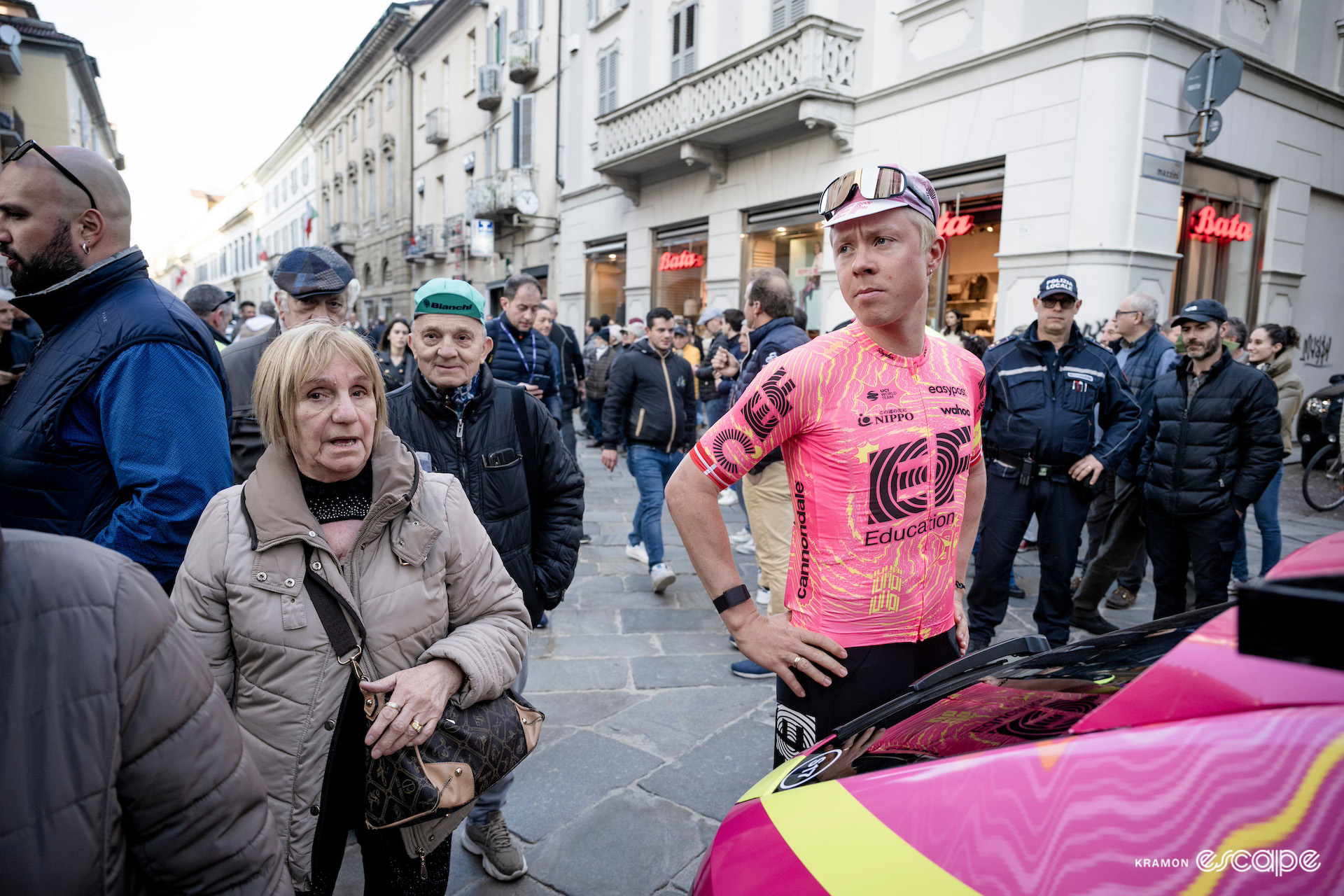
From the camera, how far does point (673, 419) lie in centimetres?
613

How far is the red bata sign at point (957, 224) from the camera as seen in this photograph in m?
10.3

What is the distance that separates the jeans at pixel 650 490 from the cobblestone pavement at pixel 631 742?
1.09ft

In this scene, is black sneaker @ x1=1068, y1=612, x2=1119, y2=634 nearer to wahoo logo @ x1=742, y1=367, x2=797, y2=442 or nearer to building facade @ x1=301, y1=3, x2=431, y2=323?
wahoo logo @ x1=742, y1=367, x2=797, y2=442

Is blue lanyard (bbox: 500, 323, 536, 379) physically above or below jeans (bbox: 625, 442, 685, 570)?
above

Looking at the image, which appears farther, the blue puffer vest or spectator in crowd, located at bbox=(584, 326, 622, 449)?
spectator in crowd, located at bbox=(584, 326, 622, 449)

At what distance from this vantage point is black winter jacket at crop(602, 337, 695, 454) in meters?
6.12

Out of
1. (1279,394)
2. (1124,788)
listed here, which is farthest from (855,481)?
(1279,394)

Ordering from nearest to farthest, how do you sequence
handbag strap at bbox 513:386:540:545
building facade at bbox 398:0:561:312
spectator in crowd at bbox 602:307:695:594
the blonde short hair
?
the blonde short hair < handbag strap at bbox 513:386:540:545 < spectator in crowd at bbox 602:307:695:594 < building facade at bbox 398:0:561:312

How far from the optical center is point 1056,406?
4352 millimetres

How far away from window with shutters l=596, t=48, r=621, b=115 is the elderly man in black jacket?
632 inches

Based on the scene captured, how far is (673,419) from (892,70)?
25.5 ft

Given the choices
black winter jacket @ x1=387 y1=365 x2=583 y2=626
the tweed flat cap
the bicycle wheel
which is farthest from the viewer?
the bicycle wheel

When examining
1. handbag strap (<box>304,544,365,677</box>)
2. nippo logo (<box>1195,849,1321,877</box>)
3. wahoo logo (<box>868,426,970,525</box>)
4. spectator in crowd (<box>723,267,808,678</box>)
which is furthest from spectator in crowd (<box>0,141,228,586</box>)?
spectator in crowd (<box>723,267,808,678</box>)

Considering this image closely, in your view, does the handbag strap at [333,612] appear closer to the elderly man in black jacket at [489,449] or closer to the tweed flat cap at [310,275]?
the elderly man in black jacket at [489,449]
